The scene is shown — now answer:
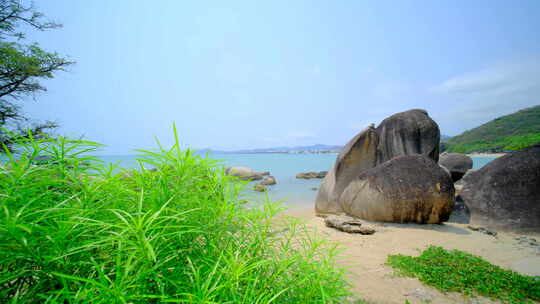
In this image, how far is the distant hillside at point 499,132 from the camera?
51634 millimetres

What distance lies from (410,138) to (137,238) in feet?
37.7

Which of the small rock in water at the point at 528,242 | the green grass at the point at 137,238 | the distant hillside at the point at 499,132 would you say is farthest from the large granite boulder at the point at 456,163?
the distant hillside at the point at 499,132

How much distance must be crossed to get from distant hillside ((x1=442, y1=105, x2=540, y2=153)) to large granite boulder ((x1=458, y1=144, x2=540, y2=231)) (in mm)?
55993

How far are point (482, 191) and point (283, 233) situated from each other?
28.6ft

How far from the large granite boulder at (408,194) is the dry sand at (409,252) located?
318 mm

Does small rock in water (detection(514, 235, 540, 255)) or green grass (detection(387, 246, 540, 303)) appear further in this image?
small rock in water (detection(514, 235, 540, 255))

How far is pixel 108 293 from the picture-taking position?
0.60m

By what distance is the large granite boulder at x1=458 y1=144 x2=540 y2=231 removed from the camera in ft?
20.8

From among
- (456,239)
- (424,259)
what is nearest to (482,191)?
(456,239)

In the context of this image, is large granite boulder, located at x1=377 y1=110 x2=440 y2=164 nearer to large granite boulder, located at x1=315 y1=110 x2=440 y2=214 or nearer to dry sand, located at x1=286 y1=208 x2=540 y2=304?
large granite boulder, located at x1=315 y1=110 x2=440 y2=214

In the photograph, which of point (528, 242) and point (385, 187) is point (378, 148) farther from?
point (528, 242)

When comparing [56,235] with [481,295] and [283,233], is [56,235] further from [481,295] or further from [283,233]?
[481,295]

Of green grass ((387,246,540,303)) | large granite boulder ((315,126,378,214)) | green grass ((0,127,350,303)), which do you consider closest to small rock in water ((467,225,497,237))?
green grass ((387,246,540,303))

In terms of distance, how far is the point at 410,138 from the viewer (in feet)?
33.2
